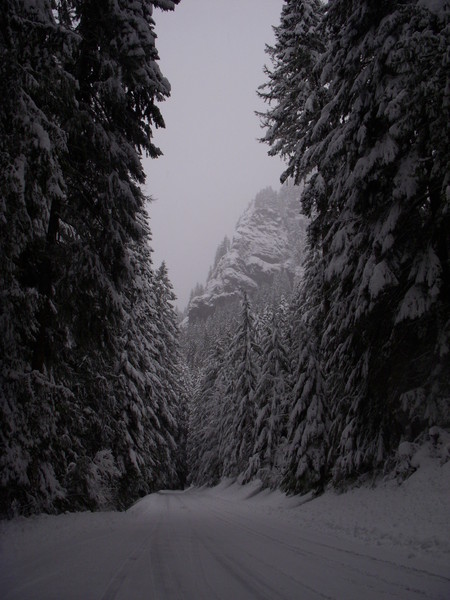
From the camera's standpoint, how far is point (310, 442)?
14891mm

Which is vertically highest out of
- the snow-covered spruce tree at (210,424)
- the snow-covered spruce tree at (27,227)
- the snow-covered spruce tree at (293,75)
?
the snow-covered spruce tree at (293,75)

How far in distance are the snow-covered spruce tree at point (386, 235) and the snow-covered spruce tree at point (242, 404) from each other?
19852 millimetres

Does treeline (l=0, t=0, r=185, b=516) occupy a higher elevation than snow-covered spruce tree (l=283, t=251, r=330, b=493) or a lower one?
higher

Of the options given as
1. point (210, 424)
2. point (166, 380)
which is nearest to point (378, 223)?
point (166, 380)

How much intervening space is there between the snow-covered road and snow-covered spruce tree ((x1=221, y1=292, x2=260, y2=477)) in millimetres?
22837

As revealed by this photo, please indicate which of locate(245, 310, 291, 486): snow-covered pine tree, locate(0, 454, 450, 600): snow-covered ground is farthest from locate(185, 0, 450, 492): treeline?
locate(245, 310, 291, 486): snow-covered pine tree

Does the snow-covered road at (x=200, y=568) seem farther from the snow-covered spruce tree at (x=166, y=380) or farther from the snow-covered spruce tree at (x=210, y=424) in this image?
the snow-covered spruce tree at (x=210, y=424)

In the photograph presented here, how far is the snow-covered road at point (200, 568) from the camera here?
4.27m

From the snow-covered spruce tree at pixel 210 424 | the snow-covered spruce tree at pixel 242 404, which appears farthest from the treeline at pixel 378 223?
the snow-covered spruce tree at pixel 210 424

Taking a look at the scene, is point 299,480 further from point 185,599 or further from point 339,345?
point 185,599

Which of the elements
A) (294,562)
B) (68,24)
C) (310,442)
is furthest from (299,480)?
(68,24)

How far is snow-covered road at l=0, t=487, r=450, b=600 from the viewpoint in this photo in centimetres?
427

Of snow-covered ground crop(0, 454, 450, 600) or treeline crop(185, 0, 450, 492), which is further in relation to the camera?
treeline crop(185, 0, 450, 492)

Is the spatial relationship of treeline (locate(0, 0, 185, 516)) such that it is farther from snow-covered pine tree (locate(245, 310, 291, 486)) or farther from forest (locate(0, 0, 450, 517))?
snow-covered pine tree (locate(245, 310, 291, 486))
